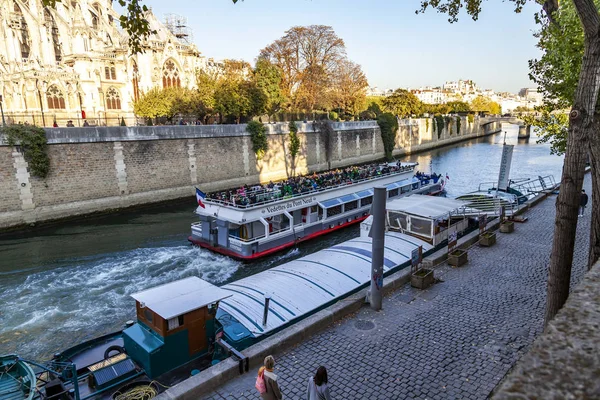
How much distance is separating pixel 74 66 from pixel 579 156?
180ft

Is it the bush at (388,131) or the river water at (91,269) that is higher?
the bush at (388,131)

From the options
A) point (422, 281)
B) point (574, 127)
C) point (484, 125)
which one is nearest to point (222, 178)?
point (422, 281)

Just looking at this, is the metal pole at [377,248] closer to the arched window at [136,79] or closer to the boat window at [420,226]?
the boat window at [420,226]

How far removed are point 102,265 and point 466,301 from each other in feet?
52.2

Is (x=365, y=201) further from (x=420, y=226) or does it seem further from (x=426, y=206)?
(x=420, y=226)

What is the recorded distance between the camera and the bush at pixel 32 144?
75.8ft

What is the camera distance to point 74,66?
48.3 metres

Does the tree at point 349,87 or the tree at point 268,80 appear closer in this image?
the tree at point 268,80

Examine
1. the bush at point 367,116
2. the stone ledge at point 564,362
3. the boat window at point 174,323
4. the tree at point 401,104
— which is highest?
the tree at point 401,104

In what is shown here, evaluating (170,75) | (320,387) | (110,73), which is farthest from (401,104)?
(320,387)

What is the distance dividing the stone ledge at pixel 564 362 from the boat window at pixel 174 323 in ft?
25.3

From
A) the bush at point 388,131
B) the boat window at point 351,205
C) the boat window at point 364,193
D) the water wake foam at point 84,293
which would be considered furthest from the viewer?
the bush at point 388,131

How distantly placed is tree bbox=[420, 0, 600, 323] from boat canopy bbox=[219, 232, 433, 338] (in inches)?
231

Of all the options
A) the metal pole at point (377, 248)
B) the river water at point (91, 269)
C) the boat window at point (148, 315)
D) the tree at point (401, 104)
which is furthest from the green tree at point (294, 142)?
the tree at point (401, 104)
